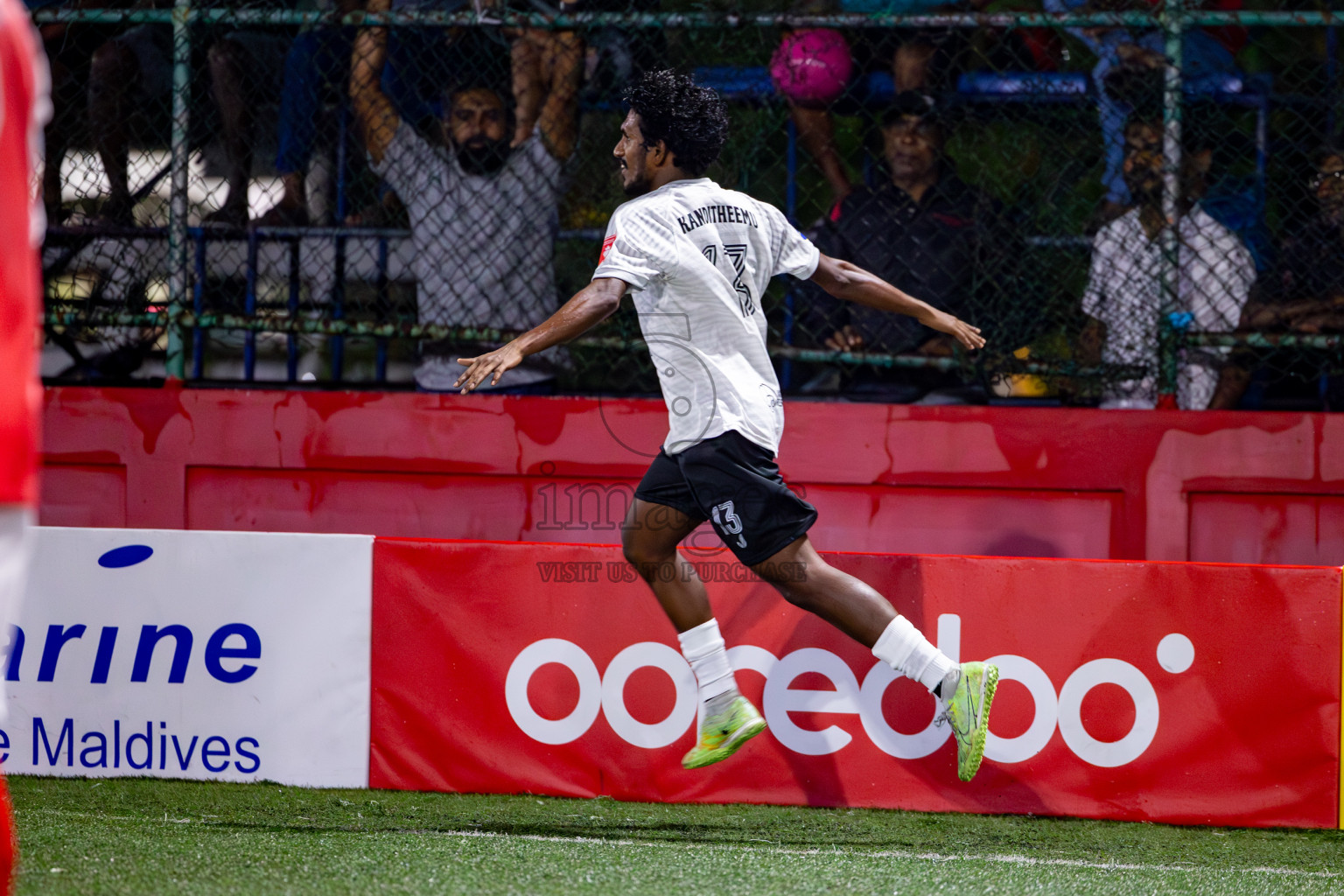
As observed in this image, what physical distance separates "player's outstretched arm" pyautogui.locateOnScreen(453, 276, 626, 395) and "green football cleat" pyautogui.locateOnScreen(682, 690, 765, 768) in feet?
3.88

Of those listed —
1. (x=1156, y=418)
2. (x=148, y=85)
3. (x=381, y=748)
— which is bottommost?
(x=381, y=748)

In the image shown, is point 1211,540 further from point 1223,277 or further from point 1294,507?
point 1223,277

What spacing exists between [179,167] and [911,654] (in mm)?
3977

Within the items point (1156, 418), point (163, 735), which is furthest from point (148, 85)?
point (1156, 418)

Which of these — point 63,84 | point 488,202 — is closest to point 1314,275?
point 488,202

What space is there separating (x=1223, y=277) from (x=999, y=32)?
1.38m

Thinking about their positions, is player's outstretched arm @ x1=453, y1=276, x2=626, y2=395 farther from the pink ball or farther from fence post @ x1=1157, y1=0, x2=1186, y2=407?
fence post @ x1=1157, y1=0, x2=1186, y2=407

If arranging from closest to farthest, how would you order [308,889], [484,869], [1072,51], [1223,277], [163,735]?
[308,889], [484,869], [163,735], [1223,277], [1072,51]

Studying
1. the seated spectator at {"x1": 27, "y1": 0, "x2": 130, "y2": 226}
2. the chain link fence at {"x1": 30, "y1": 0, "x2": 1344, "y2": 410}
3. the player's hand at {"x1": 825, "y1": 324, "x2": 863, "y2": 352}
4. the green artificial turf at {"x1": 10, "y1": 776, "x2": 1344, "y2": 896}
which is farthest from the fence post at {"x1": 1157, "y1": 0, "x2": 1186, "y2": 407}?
the seated spectator at {"x1": 27, "y1": 0, "x2": 130, "y2": 226}

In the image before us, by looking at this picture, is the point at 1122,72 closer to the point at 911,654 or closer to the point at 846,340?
the point at 846,340

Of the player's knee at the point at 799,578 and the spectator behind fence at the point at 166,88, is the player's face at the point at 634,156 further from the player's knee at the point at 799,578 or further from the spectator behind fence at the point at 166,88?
the spectator behind fence at the point at 166,88

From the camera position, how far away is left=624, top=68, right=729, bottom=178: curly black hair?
12.0 feet

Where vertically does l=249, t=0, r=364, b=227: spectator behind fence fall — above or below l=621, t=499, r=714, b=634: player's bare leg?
above

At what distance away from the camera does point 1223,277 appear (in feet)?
17.2
